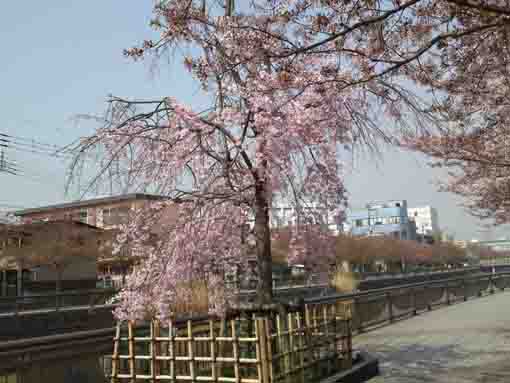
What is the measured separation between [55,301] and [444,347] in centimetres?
2052

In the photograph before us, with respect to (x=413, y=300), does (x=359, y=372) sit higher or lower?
lower

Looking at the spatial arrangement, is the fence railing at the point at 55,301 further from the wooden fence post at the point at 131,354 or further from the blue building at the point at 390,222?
the blue building at the point at 390,222

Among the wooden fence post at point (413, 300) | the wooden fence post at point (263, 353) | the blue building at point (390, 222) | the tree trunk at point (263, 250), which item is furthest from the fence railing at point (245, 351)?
the blue building at point (390, 222)

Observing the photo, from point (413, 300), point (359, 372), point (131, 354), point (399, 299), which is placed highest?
point (131, 354)

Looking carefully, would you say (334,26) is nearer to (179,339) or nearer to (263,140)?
(263,140)

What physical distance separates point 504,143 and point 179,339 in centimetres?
1078

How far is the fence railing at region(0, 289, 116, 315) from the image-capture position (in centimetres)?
2480

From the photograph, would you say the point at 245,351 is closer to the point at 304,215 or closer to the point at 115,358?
the point at 115,358

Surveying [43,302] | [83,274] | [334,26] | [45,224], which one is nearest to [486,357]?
A: [334,26]

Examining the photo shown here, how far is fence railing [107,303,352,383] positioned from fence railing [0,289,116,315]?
16.4 m

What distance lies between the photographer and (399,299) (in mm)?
18812

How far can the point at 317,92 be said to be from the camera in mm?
7723

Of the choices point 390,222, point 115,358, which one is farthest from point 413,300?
point 390,222

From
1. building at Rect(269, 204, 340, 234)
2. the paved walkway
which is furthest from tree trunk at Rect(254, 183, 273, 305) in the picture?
the paved walkway
